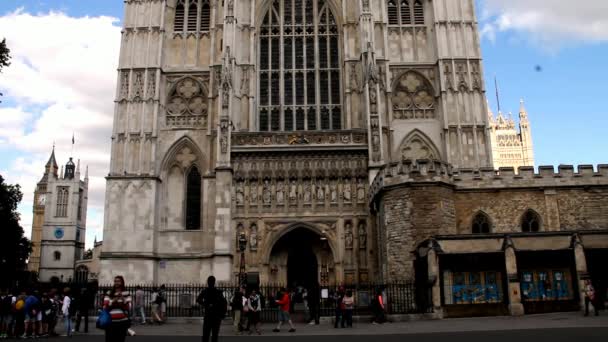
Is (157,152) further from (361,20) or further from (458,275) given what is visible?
(458,275)

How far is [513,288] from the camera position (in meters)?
17.4

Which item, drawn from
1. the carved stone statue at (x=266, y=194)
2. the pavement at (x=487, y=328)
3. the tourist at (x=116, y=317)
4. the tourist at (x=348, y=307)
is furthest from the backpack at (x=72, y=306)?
the carved stone statue at (x=266, y=194)

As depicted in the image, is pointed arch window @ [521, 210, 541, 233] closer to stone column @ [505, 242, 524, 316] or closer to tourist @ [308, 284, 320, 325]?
stone column @ [505, 242, 524, 316]

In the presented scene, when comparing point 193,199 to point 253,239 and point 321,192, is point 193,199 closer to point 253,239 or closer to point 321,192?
point 253,239

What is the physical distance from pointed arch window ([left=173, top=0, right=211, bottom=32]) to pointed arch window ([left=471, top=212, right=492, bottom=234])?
19044 millimetres

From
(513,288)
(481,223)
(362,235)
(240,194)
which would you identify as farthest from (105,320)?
(362,235)

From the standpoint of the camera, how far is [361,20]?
30.3 meters

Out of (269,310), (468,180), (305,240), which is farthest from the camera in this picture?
(305,240)

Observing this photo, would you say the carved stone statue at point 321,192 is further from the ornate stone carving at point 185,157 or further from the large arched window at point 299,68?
the ornate stone carving at point 185,157

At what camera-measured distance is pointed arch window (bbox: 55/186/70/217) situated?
91.6 meters

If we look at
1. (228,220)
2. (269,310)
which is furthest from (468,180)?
(228,220)

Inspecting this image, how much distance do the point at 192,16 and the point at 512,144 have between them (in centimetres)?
7625

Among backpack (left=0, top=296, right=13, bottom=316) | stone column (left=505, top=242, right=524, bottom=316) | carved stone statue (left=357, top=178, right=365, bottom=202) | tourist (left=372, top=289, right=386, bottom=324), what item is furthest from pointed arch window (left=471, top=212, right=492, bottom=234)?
backpack (left=0, top=296, right=13, bottom=316)

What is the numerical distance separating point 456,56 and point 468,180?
33.7 feet
